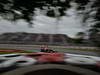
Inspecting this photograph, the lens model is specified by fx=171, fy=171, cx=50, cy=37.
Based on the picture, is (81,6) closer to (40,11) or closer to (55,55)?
(40,11)

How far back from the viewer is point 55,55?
2.32 meters

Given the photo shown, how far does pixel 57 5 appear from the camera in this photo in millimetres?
1501

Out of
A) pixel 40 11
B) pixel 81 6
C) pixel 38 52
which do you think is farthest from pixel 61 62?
pixel 81 6

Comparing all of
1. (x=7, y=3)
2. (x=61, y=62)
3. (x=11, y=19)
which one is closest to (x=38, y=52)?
(x=61, y=62)

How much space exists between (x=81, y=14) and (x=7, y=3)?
2.07 ft

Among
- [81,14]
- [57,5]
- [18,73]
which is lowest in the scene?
[18,73]

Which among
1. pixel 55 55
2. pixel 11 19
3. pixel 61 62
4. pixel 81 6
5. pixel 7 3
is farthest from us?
pixel 55 55

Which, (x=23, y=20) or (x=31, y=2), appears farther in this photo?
(x=23, y=20)

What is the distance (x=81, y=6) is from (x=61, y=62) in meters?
0.88

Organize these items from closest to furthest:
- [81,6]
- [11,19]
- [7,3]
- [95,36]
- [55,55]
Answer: [95,36] < [81,6] < [7,3] < [11,19] < [55,55]

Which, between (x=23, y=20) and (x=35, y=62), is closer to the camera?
(x=23, y=20)

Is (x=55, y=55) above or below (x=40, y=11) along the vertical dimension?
below

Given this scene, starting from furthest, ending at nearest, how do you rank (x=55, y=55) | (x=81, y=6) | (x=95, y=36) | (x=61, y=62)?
(x=55, y=55) → (x=61, y=62) → (x=81, y=6) → (x=95, y=36)

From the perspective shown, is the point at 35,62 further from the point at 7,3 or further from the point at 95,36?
the point at 95,36
